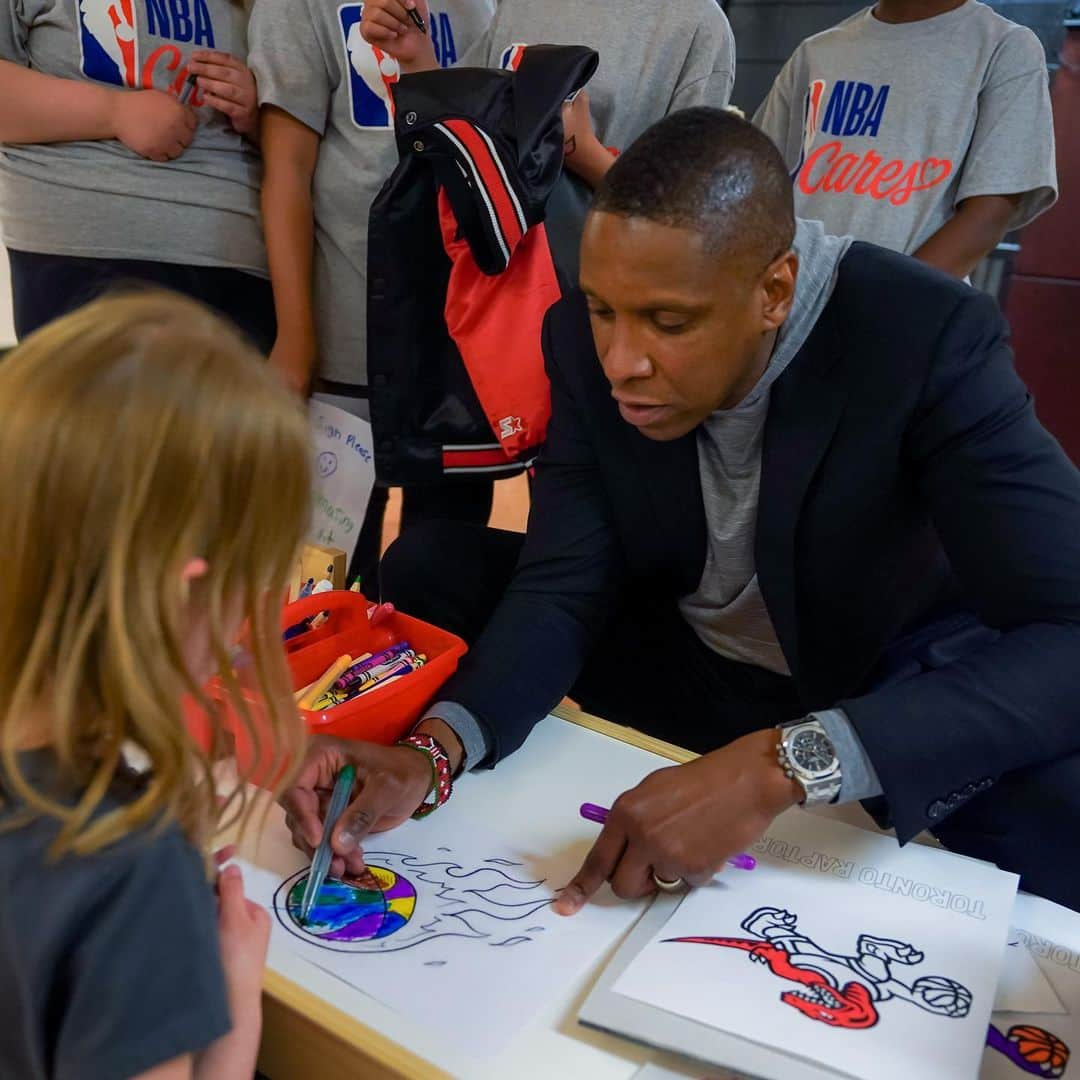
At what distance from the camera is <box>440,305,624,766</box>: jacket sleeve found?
967 millimetres

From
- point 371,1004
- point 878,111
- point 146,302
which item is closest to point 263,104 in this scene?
point 878,111

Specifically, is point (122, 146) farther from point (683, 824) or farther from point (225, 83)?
point (683, 824)

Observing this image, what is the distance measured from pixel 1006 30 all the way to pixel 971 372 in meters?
0.86

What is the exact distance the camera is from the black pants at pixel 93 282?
142cm

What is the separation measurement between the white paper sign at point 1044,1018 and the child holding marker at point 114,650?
48 centimetres

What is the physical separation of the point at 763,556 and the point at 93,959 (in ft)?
2.51

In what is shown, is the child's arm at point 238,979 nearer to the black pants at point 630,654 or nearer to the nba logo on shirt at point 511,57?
the black pants at point 630,654

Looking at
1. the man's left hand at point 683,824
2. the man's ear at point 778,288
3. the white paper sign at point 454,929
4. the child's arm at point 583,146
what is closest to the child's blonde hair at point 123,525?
the white paper sign at point 454,929

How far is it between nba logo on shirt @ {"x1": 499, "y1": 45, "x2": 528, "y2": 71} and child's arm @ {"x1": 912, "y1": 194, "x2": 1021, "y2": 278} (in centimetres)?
66

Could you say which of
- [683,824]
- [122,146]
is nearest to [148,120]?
[122,146]

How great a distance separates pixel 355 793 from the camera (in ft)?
2.70

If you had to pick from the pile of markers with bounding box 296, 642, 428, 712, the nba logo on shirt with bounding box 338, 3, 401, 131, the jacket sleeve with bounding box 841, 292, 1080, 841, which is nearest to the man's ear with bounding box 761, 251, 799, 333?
the jacket sleeve with bounding box 841, 292, 1080, 841

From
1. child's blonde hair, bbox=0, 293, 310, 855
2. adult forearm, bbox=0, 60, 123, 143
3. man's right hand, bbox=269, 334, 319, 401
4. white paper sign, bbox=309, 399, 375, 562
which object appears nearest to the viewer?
child's blonde hair, bbox=0, 293, 310, 855

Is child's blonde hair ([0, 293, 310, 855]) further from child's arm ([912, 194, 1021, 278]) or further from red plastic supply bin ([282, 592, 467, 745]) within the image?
child's arm ([912, 194, 1021, 278])
